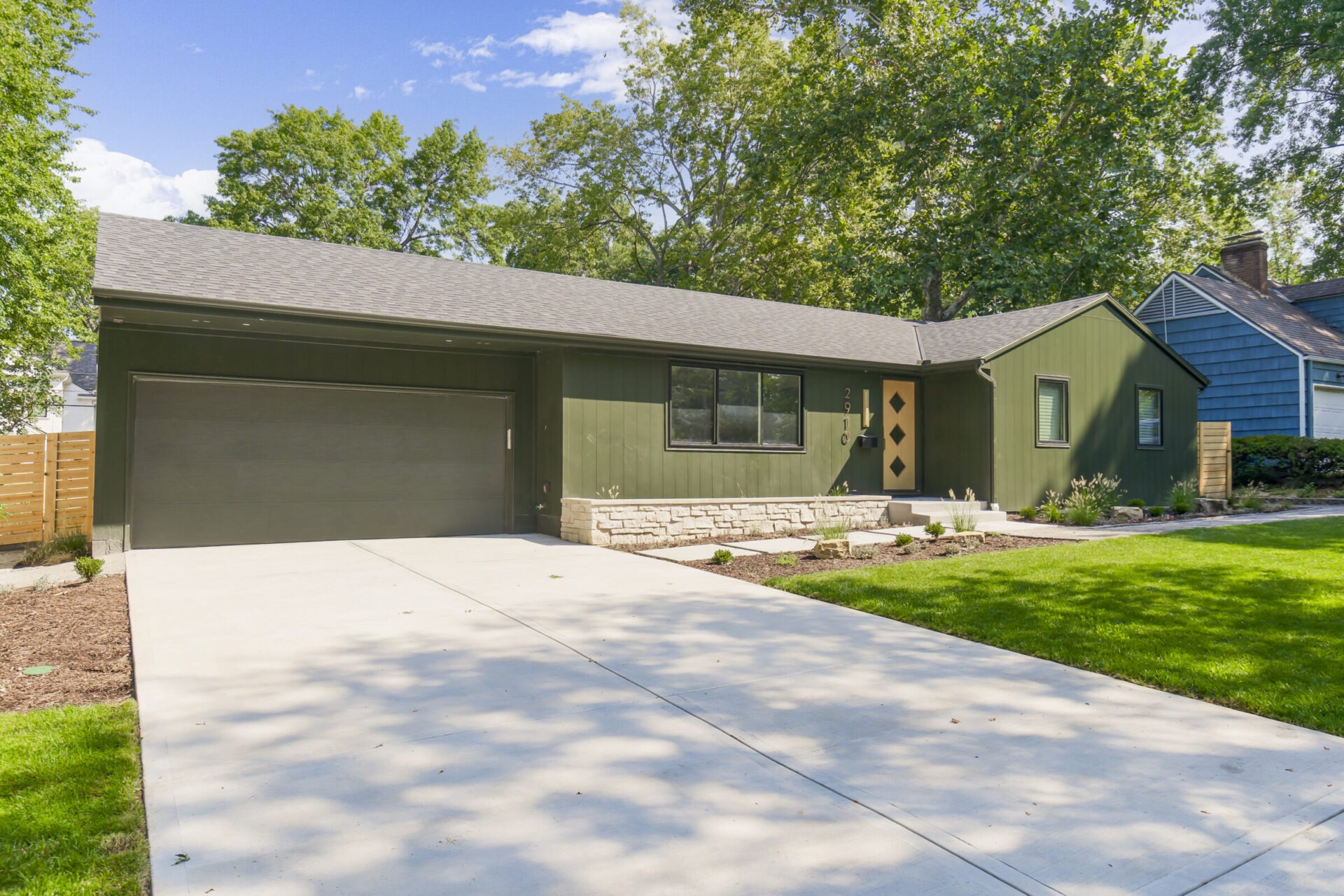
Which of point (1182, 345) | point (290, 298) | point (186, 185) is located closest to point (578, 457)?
point (290, 298)

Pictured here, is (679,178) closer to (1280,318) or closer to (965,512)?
(1280,318)

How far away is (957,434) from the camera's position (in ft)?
42.1

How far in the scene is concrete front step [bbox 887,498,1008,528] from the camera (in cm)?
1140

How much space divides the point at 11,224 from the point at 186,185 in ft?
219

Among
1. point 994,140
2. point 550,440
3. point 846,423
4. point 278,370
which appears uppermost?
point 994,140

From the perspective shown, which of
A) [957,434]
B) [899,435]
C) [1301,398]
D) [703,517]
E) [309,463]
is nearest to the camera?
[309,463]

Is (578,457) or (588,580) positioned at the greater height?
(578,457)

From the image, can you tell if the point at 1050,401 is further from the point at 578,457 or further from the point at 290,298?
the point at 290,298

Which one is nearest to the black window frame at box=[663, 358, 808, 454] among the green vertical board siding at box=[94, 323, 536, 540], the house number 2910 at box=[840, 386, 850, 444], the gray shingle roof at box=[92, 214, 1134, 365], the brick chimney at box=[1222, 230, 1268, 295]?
the gray shingle roof at box=[92, 214, 1134, 365]

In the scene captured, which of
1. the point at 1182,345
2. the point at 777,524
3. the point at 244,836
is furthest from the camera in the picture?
the point at 1182,345

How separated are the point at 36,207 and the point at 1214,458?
2216 centimetres

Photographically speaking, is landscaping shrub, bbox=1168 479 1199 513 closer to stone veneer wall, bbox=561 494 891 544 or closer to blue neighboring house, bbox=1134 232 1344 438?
stone veneer wall, bbox=561 494 891 544

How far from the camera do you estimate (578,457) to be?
34.4 ft

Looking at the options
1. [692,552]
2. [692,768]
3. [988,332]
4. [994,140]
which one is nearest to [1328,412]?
[994,140]
